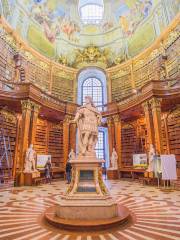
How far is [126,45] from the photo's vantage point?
1563 cm

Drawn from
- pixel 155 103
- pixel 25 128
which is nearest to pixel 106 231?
pixel 25 128

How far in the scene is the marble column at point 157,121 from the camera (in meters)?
8.84

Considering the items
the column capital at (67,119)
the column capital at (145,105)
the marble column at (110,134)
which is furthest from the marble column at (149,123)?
the column capital at (67,119)

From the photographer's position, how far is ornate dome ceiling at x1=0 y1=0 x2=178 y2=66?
509 inches

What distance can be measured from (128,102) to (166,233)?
30.3 ft

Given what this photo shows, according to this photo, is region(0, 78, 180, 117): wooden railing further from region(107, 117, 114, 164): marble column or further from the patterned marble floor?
the patterned marble floor

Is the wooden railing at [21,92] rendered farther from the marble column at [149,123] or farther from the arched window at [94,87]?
the arched window at [94,87]

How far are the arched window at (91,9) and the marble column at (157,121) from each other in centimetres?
1287

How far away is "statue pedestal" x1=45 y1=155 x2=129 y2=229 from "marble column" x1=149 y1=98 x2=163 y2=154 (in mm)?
5857

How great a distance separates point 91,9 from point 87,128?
18.6 m

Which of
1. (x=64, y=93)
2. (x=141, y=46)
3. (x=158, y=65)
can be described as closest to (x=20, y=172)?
(x=64, y=93)

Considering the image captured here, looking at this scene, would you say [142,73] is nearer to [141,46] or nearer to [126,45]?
[141,46]

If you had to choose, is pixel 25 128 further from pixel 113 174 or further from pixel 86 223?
pixel 86 223

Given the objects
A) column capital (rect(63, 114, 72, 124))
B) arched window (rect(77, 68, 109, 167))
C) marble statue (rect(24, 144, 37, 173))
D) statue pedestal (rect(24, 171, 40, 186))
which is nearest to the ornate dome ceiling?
arched window (rect(77, 68, 109, 167))
